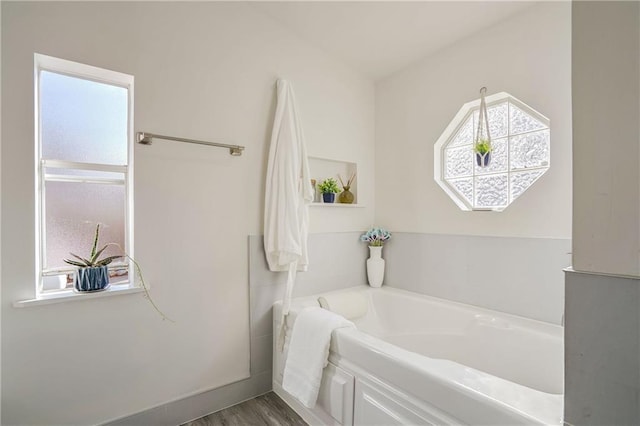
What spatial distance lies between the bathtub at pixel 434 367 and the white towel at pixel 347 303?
67 millimetres

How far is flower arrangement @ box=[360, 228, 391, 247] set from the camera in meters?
2.75

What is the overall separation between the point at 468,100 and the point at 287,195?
1518 mm

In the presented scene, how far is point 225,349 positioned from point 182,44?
6.47ft

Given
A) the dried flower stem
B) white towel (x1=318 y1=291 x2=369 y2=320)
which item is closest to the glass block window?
white towel (x1=318 y1=291 x2=369 y2=320)

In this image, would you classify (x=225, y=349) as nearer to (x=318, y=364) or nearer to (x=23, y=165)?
(x=318, y=364)

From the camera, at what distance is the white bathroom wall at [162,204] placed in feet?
4.77

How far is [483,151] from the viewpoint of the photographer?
7.14 ft

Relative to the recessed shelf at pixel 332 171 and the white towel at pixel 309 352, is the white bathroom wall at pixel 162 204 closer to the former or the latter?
the recessed shelf at pixel 332 171

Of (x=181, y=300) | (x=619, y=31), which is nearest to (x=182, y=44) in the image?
(x=181, y=300)

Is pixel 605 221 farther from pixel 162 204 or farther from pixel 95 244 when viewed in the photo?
pixel 95 244

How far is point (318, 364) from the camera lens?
1.68 meters

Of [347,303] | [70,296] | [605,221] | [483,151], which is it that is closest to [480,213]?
[483,151]

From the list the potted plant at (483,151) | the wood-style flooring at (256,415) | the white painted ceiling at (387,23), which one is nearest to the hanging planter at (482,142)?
the potted plant at (483,151)

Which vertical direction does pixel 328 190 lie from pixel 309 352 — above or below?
above
